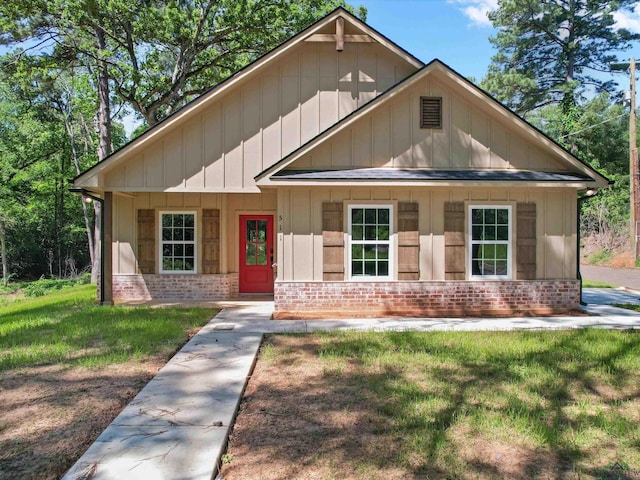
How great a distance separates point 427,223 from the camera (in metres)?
9.76

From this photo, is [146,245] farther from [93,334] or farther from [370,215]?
[370,215]

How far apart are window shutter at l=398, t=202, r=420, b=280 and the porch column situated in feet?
22.9

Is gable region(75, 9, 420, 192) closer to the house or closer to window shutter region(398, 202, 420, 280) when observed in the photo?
the house

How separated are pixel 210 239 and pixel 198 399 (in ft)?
24.9

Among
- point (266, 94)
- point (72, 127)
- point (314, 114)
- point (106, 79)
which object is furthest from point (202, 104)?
point (72, 127)

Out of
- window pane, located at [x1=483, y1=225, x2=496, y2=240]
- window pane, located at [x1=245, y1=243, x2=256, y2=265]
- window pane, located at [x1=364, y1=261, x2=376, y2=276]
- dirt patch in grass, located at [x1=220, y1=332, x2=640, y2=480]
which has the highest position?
window pane, located at [x1=483, y1=225, x2=496, y2=240]

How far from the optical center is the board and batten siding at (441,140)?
9789 millimetres

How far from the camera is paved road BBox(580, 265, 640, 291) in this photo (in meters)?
16.3

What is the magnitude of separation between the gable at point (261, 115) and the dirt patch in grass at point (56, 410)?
5717 mm

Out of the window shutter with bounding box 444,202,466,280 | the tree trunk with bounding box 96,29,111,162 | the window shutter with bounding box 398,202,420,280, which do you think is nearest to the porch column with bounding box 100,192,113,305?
the window shutter with bounding box 398,202,420,280

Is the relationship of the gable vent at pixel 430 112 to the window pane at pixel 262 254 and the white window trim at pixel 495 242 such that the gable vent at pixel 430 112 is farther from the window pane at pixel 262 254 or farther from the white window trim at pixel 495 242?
the window pane at pixel 262 254

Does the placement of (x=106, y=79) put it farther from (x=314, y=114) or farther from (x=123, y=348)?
(x=123, y=348)

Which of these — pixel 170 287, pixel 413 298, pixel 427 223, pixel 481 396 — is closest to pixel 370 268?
pixel 413 298

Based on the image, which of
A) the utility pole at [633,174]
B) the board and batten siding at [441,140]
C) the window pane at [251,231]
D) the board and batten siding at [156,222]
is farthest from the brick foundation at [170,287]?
the utility pole at [633,174]
